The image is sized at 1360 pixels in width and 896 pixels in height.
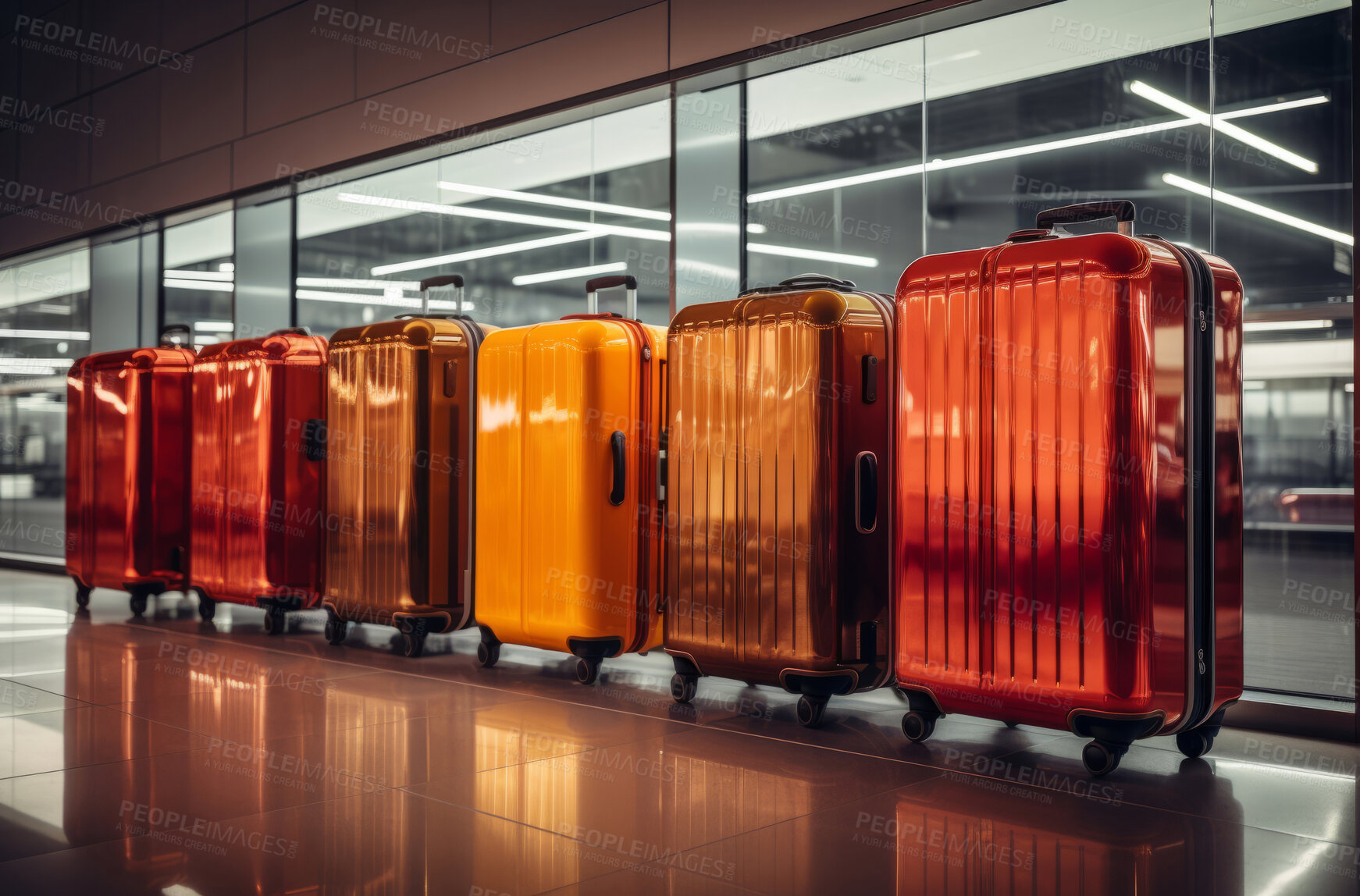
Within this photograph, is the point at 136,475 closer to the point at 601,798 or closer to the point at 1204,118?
the point at 601,798

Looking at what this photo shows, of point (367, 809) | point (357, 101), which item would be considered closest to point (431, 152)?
point (357, 101)

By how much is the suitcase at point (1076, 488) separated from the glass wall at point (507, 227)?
2.75 meters

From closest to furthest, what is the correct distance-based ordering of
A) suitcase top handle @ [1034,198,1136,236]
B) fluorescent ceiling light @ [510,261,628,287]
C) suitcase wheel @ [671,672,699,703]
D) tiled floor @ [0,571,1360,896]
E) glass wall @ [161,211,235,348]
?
tiled floor @ [0,571,1360,896] < suitcase top handle @ [1034,198,1136,236] < suitcase wheel @ [671,672,699,703] < fluorescent ceiling light @ [510,261,628,287] < glass wall @ [161,211,235,348]

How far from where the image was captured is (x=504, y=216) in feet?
23.9

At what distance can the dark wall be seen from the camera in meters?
5.92

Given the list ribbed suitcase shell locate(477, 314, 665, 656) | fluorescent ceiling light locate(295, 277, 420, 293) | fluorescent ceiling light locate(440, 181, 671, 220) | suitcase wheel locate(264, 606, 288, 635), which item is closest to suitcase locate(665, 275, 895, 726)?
ribbed suitcase shell locate(477, 314, 665, 656)

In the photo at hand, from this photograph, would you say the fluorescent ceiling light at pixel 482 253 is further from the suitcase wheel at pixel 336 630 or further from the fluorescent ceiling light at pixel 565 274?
the suitcase wheel at pixel 336 630

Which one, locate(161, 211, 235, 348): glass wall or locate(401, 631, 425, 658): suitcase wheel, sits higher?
locate(161, 211, 235, 348): glass wall

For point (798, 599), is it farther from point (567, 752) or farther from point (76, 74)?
point (76, 74)

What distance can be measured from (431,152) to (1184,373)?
18.0 ft

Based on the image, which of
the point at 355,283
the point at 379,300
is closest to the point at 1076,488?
the point at 379,300

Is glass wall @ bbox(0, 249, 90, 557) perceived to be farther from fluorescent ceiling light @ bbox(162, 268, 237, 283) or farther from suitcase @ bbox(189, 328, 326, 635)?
suitcase @ bbox(189, 328, 326, 635)

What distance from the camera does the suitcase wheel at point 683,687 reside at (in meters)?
4.56

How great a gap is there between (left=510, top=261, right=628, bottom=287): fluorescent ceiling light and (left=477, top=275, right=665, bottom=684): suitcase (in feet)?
4.82
